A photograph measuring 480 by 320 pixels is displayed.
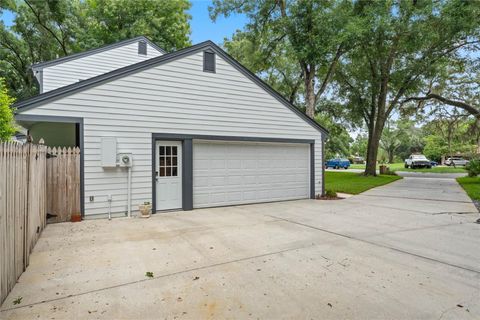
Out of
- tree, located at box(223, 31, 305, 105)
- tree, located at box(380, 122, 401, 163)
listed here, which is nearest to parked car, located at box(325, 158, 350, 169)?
tree, located at box(223, 31, 305, 105)

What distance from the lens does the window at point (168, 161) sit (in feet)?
24.2

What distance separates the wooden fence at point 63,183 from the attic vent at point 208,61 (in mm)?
3968

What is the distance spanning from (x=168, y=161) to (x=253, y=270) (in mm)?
4707

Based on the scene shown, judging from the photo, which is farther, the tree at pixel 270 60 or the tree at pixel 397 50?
the tree at pixel 270 60

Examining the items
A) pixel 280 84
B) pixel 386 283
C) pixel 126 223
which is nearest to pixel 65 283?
pixel 126 223

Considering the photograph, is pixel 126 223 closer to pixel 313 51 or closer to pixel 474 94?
pixel 313 51

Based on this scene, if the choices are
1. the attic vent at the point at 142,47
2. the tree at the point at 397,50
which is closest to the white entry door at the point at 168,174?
the attic vent at the point at 142,47

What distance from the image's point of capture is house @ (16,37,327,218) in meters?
6.40

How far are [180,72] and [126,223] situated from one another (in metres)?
4.11

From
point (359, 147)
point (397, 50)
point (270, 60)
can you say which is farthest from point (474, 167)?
point (359, 147)

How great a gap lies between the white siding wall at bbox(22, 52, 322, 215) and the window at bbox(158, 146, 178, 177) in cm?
41

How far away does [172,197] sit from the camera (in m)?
7.50

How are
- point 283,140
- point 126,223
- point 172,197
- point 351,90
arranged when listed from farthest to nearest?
point 351,90, point 283,140, point 172,197, point 126,223

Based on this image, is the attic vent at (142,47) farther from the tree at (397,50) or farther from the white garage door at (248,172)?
the tree at (397,50)
